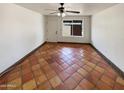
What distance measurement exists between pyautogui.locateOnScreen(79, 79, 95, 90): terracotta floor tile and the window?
564cm

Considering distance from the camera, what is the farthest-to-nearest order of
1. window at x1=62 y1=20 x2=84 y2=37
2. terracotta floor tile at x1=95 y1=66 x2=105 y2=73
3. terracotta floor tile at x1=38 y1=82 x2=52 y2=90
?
1. window at x1=62 y1=20 x2=84 y2=37
2. terracotta floor tile at x1=95 y1=66 x2=105 y2=73
3. terracotta floor tile at x1=38 y1=82 x2=52 y2=90

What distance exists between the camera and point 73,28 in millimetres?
8516

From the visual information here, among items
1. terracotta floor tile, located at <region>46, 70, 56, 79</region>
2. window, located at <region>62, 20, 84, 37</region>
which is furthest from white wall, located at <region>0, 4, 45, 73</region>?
window, located at <region>62, 20, 84, 37</region>

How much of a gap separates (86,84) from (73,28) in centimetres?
601

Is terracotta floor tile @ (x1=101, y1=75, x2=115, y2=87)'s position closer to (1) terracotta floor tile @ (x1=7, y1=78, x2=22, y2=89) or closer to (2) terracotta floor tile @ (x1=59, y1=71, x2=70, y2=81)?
(2) terracotta floor tile @ (x1=59, y1=71, x2=70, y2=81)

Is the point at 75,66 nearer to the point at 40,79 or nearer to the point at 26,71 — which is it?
the point at 40,79

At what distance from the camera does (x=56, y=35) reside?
857 cm

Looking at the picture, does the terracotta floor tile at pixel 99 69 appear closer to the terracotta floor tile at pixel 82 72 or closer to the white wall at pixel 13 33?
the terracotta floor tile at pixel 82 72

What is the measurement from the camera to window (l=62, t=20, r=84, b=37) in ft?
27.4

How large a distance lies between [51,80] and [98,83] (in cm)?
111

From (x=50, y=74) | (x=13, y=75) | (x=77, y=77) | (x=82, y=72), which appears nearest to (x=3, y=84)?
(x=13, y=75)

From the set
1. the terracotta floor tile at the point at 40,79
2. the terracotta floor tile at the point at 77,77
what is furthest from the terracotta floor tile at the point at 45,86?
the terracotta floor tile at the point at 77,77

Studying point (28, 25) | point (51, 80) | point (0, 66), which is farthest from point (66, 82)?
point (28, 25)

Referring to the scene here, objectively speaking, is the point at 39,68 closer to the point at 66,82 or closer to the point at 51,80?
the point at 51,80
